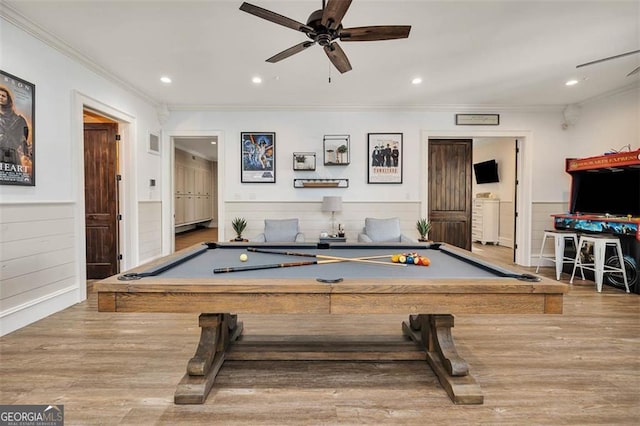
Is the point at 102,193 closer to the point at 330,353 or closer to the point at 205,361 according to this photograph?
the point at 205,361

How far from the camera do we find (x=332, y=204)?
4.73 metres

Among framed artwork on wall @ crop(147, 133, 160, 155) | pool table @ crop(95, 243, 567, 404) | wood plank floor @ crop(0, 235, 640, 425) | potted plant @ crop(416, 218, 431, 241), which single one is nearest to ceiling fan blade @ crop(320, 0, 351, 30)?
pool table @ crop(95, 243, 567, 404)

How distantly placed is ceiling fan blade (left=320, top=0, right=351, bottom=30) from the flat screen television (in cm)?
451

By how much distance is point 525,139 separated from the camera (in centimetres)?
520

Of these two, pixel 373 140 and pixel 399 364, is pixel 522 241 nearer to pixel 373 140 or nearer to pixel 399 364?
pixel 373 140

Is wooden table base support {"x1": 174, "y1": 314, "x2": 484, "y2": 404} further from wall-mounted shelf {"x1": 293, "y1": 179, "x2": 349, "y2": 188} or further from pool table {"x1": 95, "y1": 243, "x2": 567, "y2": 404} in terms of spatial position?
wall-mounted shelf {"x1": 293, "y1": 179, "x2": 349, "y2": 188}

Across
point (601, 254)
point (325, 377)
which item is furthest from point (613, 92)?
point (325, 377)

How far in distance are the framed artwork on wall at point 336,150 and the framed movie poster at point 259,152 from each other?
34.6 inches

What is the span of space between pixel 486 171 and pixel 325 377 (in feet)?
24.4

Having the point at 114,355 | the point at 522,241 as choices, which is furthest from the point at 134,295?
the point at 522,241

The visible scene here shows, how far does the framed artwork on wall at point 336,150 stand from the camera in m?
5.08

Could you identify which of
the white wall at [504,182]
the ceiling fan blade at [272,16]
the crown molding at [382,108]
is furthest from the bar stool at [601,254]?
the ceiling fan blade at [272,16]

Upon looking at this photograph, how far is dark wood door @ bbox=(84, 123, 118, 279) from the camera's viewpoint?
4270 mm

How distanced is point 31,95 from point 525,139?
6579mm
